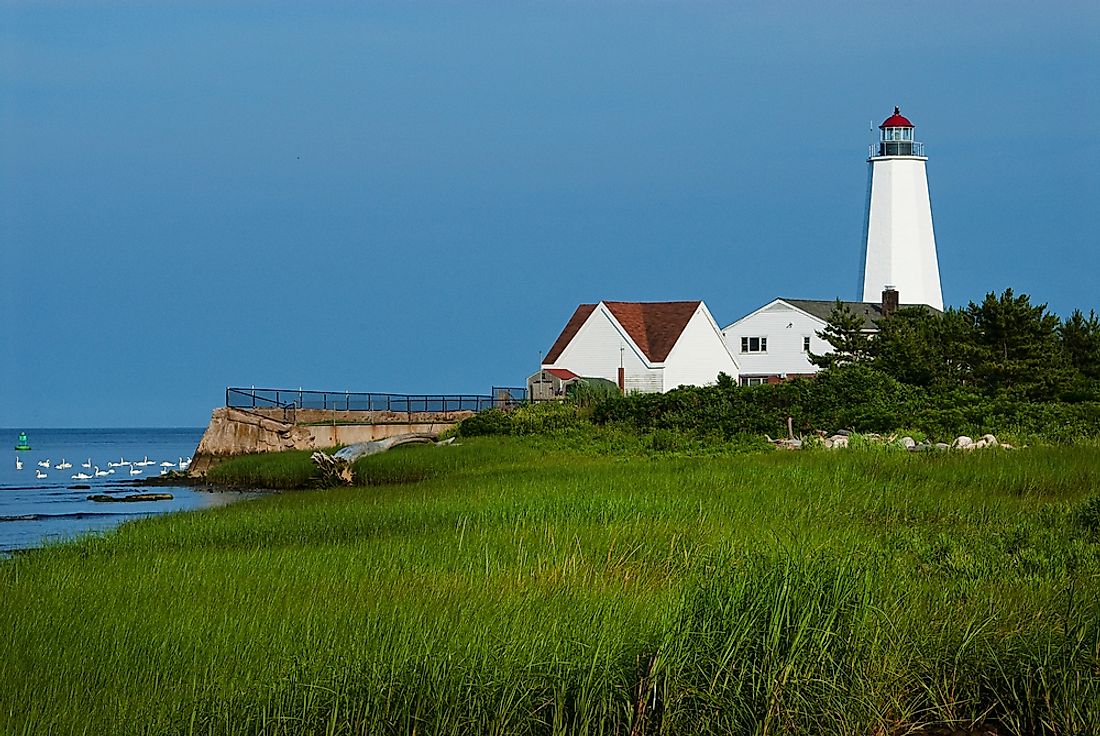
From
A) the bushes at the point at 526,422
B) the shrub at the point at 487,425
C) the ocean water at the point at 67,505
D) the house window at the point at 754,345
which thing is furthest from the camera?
the house window at the point at 754,345

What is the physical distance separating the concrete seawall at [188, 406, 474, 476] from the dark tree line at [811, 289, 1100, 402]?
58.0 ft

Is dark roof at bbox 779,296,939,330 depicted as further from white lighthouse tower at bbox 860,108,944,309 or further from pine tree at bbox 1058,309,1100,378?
pine tree at bbox 1058,309,1100,378

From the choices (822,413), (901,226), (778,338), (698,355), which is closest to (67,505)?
(822,413)

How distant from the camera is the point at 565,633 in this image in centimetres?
805

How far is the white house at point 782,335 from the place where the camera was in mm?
63500

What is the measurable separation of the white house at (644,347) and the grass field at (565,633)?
Answer: 142ft

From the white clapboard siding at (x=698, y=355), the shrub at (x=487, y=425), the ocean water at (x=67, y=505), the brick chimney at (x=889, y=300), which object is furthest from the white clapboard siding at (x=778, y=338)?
the ocean water at (x=67, y=505)

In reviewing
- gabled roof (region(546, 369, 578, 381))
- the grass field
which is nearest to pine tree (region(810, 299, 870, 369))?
gabled roof (region(546, 369, 578, 381))

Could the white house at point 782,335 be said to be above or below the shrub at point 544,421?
above

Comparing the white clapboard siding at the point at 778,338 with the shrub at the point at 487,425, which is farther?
the white clapboard siding at the point at 778,338

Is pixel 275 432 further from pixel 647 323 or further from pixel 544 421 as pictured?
pixel 647 323

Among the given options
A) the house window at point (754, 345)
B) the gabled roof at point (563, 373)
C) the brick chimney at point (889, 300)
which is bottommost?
the gabled roof at point (563, 373)

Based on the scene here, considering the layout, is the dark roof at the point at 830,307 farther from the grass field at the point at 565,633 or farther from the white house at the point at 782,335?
the grass field at the point at 565,633

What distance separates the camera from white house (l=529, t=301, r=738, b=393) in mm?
57562
